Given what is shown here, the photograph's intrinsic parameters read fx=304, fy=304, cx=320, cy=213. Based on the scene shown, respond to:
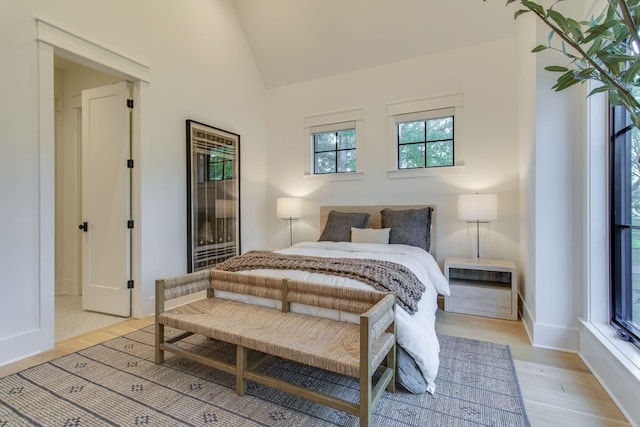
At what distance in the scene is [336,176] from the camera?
437 cm

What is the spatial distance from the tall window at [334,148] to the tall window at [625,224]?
9.06 ft

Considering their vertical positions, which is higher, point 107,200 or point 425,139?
point 425,139

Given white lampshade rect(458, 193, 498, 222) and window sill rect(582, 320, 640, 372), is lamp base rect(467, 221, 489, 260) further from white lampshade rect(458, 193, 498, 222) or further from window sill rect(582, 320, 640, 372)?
window sill rect(582, 320, 640, 372)

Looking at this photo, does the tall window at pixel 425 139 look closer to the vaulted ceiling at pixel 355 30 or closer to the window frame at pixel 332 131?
the window frame at pixel 332 131

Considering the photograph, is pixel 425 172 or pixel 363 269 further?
pixel 425 172

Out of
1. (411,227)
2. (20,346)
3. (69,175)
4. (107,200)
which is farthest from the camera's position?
(69,175)

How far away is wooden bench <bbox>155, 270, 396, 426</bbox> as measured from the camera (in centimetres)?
143

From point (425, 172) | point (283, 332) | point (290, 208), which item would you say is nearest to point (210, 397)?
point (283, 332)

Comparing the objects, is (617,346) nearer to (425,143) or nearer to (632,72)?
(632,72)

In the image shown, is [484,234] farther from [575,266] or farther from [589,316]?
[589,316]

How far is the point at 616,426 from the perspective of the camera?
1.51m

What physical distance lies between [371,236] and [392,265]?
1228 mm

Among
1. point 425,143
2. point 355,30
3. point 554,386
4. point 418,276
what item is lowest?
point 554,386

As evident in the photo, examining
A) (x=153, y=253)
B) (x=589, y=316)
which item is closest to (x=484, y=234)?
(x=589, y=316)
